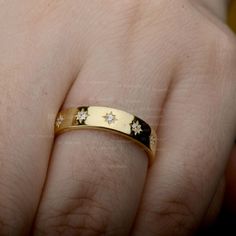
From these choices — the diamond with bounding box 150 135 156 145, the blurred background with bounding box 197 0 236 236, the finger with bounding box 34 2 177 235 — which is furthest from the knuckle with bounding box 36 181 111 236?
the blurred background with bounding box 197 0 236 236

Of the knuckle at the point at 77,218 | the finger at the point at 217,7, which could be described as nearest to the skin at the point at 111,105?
the knuckle at the point at 77,218

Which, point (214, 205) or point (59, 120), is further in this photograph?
point (214, 205)

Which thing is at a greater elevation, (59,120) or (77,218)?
(59,120)

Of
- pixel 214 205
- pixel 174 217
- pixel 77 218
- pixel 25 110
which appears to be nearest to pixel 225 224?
pixel 214 205

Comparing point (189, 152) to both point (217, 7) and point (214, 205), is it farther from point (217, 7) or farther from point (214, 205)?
point (217, 7)

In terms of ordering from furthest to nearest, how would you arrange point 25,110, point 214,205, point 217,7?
point 217,7
point 214,205
point 25,110

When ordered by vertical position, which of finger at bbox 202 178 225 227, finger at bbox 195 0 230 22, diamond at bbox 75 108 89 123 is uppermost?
finger at bbox 195 0 230 22

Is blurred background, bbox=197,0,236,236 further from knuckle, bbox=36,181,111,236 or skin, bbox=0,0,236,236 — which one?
knuckle, bbox=36,181,111,236
